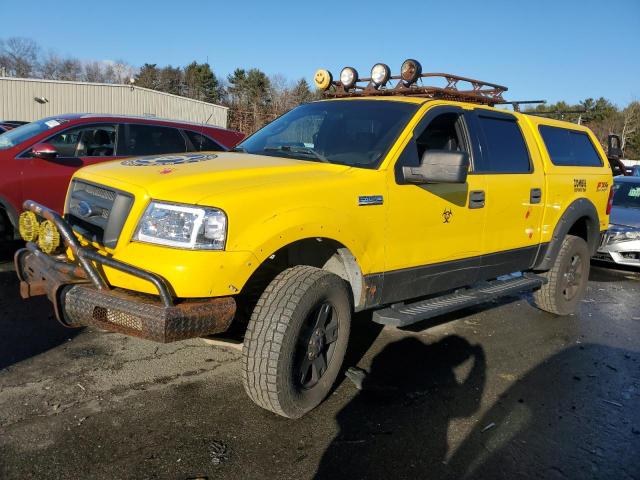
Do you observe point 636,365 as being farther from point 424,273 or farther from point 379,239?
point 379,239

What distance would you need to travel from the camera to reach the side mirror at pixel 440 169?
11.2 ft

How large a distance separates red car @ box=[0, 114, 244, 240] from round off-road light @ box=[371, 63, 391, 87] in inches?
128

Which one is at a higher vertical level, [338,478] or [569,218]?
[569,218]

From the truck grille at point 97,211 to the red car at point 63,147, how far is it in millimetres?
3130

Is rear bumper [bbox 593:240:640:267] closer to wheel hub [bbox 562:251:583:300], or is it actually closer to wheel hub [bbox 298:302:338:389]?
wheel hub [bbox 562:251:583:300]

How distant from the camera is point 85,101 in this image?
33625 millimetres

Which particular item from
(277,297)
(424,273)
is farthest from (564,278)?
(277,297)

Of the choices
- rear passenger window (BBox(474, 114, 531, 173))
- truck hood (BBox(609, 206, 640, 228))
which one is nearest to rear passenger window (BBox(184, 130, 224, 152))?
rear passenger window (BBox(474, 114, 531, 173))

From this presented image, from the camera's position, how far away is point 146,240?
2779mm

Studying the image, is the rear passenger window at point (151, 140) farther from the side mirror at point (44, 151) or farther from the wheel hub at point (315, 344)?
the wheel hub at point (315, 344)

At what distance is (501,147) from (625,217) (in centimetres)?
495

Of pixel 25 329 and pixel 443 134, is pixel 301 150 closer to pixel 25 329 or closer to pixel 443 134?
pixel 443 134

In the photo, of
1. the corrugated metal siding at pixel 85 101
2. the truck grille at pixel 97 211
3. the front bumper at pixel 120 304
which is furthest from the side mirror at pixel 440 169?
the corrugated metal siding at pixel 85 101

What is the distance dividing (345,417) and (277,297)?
90cm
